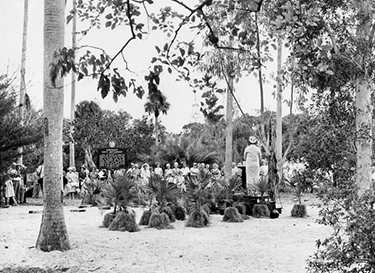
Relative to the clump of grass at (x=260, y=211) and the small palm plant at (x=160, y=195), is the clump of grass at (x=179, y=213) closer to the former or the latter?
the small palm plant at (x=160, y=195)

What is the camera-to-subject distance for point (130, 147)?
43.8m

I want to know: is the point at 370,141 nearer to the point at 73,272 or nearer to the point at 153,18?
the point at 73,272

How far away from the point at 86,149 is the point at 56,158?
25701mm

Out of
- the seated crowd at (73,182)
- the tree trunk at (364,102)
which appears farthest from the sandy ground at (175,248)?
the seated crowd at (73,182)

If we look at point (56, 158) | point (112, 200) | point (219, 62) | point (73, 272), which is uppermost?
point (219, 62)

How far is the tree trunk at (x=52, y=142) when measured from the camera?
978 centimetres

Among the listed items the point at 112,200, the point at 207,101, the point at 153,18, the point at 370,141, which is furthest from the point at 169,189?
the point at 207,101

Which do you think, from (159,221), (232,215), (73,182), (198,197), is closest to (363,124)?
(232,215)

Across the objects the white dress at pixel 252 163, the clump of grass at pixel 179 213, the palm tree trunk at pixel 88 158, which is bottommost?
the clump of grass at pixel 179 213

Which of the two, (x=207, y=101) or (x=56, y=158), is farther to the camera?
(x=56, y=158)

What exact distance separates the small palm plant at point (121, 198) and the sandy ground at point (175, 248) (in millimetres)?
340

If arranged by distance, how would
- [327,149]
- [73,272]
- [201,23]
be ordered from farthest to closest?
[327,149] → [73,272] → [201,23]

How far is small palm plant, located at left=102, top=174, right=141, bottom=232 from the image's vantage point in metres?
12.4

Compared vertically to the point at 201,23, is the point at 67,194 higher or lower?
lower
